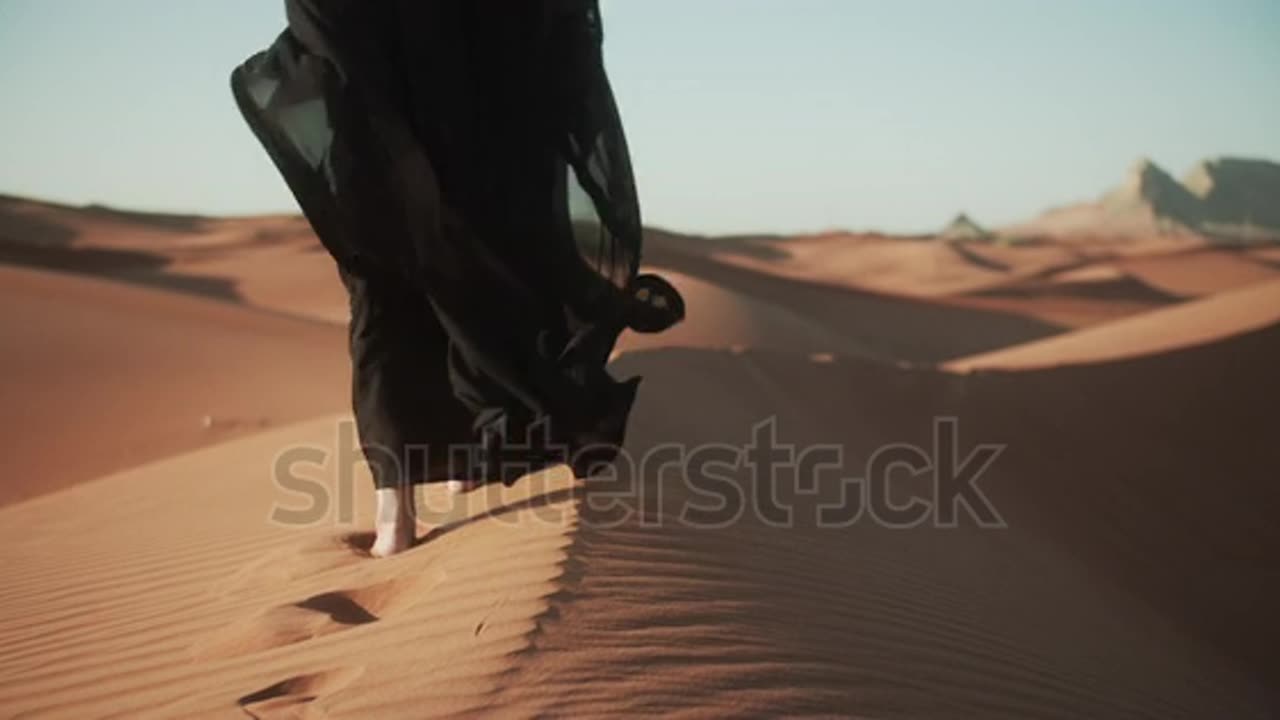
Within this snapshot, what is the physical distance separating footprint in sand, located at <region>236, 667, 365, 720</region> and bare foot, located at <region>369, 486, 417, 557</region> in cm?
125

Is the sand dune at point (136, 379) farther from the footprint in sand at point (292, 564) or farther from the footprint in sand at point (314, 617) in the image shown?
the footprint in sand at point (314, 617)

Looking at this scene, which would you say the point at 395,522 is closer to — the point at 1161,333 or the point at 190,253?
the point at 1161,333

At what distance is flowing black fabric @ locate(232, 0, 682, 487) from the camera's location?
3984 millimetres

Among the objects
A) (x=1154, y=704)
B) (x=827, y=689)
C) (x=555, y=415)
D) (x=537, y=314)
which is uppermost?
(x=537, y=314)

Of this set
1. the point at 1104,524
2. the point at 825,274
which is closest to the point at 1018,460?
the point at 1104,524

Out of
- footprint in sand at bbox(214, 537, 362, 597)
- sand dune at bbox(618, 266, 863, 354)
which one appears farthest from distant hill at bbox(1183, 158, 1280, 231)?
footprint in sand at bbox(214, 537, 362, 597)

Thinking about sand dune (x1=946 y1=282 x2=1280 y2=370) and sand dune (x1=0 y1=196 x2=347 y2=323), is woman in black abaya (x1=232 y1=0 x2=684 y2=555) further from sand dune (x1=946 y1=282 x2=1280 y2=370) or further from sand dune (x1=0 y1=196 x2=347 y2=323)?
sand dune (x1=0 y1=196 x2=347 y2=323)

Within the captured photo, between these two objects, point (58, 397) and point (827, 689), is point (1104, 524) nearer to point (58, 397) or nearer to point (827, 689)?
point (827, 689)

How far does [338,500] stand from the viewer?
5953 millimetres

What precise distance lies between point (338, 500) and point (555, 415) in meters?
1.98

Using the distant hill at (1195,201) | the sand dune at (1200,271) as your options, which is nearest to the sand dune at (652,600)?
the sand dune at (1200,271)

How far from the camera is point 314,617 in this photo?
146 inches

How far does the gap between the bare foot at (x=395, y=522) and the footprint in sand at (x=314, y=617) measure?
1.35 feet

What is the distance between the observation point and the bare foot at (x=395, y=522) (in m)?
4.43
